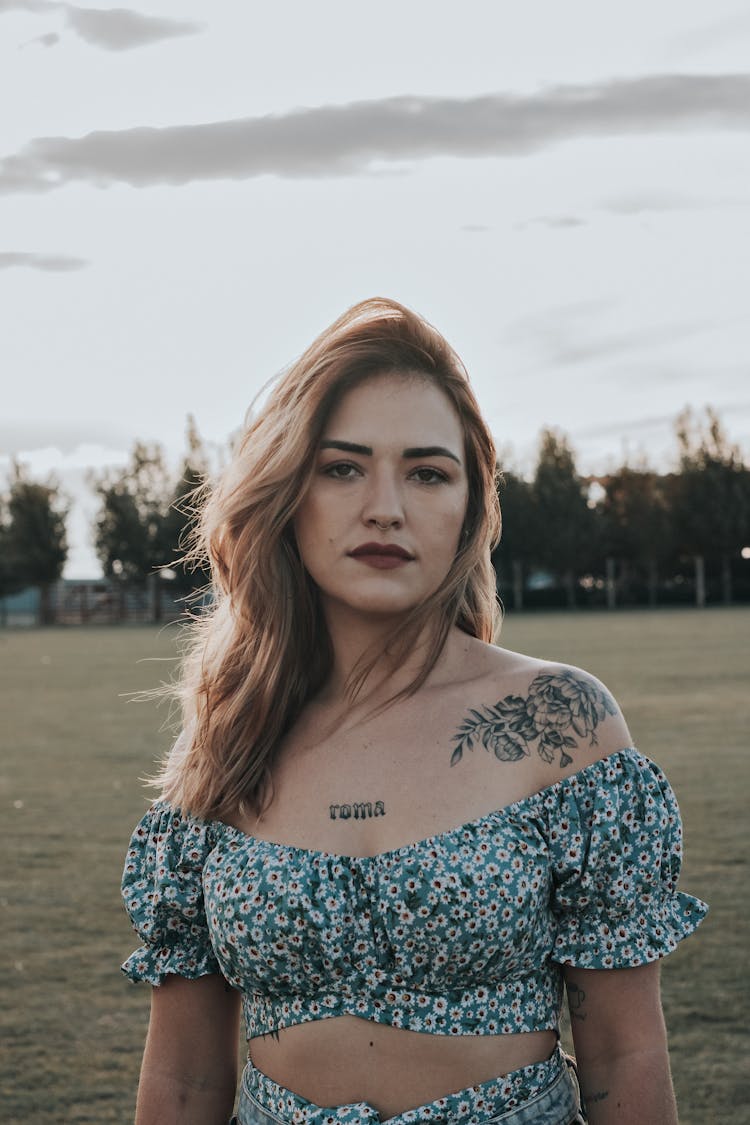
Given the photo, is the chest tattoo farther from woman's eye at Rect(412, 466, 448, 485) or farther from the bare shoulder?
woman's eye at Rect(412, 466, 448, 485)

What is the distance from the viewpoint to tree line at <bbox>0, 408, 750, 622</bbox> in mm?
66938

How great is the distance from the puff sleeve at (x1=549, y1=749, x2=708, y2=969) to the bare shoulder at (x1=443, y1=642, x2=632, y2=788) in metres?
0.04

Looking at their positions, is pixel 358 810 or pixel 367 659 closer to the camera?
pixel 358 810

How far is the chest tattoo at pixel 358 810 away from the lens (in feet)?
7.38

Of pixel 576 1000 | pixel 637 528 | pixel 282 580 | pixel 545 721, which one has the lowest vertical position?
pixel 576 1000

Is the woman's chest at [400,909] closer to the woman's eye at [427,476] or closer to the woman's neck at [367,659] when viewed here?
the woman's neck at [367,659]

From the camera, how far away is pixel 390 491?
7.59 ft

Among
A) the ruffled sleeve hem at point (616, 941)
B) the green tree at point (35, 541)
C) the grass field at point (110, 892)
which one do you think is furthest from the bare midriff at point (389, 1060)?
the green tree at point (35, 541)

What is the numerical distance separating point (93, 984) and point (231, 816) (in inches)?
172

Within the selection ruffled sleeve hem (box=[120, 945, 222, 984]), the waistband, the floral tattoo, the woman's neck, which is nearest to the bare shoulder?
the floral tattoo

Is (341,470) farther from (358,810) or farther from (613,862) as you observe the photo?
(613,862)

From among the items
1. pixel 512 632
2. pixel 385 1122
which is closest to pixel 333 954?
pixel 385 1122

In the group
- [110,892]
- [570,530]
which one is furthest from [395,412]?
[570,530]

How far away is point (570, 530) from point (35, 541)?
2795cm
